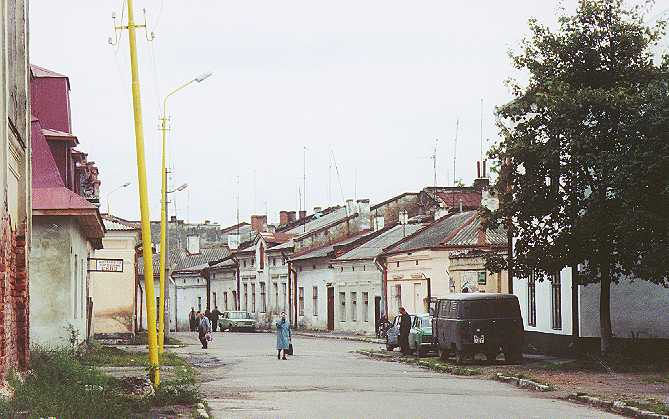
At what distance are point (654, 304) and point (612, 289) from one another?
1.82 m

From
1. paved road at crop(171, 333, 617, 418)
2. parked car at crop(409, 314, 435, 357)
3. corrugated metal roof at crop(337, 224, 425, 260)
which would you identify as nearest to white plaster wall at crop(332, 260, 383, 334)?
corrugated metal roof at crop(337, 224, 425, 260)

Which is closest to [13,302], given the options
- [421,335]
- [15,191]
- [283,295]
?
[15,191]

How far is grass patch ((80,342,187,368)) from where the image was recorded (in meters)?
31.4

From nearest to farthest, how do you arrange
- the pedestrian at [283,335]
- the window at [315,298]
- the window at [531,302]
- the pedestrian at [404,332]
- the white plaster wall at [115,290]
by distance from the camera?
the pedestrian at [283,335], the window at [531,302], the pedestrian at [404,332], the white plaster wall at [115,290], the window at [315,298]

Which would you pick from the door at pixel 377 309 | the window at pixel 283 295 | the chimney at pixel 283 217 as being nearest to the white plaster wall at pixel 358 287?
the door at pixel 377 309

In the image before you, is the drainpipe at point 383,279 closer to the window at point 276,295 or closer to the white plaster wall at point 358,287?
the white plaster wall at point 358,287

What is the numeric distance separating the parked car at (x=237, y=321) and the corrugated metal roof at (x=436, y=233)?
2063 centimetres

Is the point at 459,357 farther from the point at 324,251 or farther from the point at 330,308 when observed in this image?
the point at 324,251

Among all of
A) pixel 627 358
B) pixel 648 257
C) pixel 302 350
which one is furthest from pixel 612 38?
pixel 302 350

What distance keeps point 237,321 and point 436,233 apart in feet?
80.3

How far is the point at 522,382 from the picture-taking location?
25953 millimetres

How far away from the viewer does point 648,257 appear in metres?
26.5

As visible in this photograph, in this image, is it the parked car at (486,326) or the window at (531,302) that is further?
the window at (531,302)

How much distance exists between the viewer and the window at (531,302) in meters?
39.2
